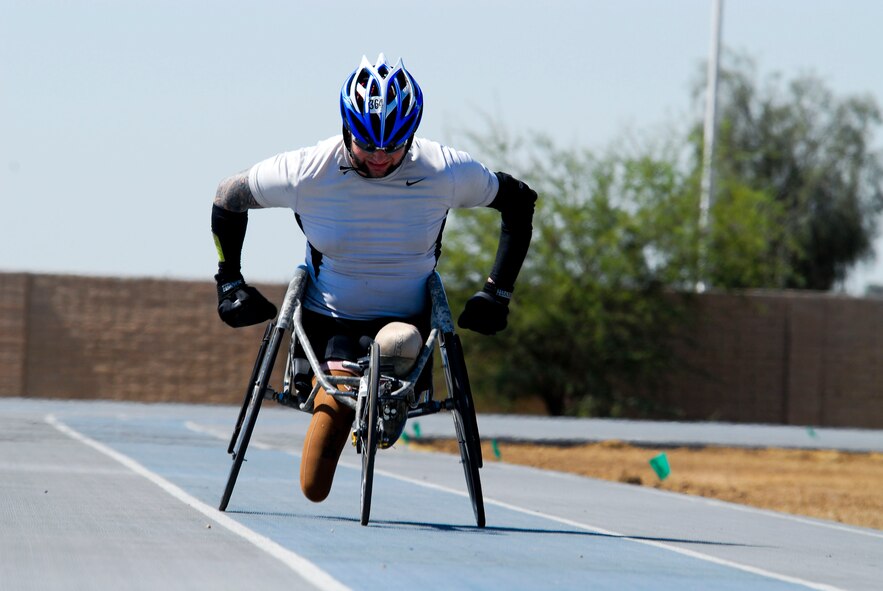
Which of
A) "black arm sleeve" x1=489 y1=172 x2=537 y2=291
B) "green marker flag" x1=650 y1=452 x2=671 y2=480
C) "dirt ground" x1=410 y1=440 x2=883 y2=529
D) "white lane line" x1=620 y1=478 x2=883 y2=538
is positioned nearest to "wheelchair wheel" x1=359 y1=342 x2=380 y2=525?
"black arm sleeve" x1=489 y1=172 x2=537 y2=291

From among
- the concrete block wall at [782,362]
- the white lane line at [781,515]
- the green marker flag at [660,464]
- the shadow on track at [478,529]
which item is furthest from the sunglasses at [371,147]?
the concrete block wall at [782,362]

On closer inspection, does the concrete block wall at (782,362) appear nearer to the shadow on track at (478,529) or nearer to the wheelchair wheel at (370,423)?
the shadow on track at (478,529)

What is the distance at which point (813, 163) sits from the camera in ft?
180

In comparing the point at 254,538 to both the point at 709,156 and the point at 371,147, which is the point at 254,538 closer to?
the point at 371,147

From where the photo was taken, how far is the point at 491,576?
6.34m

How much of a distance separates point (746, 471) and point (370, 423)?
14.2 meters

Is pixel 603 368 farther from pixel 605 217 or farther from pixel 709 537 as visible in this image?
pixel 709 537

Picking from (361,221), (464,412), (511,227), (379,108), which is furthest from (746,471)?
(379,108)

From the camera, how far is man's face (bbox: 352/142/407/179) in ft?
26.0

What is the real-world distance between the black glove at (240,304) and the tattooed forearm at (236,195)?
0.37 m

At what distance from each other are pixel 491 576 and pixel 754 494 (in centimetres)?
1127

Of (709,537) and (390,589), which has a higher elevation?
(390,589)

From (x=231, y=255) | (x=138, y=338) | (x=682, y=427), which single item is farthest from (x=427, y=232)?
(x=138, y=338)

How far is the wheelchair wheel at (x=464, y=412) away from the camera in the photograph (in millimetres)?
8242
